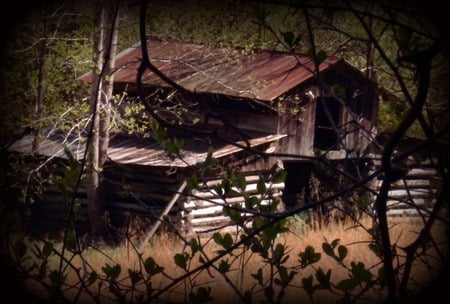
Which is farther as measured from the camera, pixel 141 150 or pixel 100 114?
pixel 141 150

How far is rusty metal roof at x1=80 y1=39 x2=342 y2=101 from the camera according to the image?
1395 centimetres

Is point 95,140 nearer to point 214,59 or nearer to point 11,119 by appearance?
point 11,119

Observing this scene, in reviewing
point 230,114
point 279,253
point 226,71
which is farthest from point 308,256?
point 226,71

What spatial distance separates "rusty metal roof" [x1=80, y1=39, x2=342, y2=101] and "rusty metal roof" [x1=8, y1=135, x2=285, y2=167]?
1276 millimetres

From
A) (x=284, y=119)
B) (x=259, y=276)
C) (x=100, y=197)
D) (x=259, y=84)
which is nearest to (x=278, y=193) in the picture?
(x=284, y=119)

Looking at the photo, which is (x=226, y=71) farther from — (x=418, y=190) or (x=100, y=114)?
(x=418, y=190)

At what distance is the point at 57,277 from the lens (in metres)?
1.64

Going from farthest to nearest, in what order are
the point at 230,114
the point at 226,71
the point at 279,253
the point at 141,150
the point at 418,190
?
the point at 226,71
the point at 230,114
the point at 141,150
the point at 418,190
the point at 279,253

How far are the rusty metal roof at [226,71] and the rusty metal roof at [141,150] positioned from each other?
128 centimetres

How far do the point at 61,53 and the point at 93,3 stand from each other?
2.00 meters

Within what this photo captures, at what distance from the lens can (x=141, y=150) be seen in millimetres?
14273

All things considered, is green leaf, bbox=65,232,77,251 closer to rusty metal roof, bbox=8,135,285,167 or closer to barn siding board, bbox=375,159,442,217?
barn siding board, bbox=375,159,442,217

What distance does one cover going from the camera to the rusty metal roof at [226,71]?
13953 millimetres

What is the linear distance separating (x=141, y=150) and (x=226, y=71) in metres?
3.21
